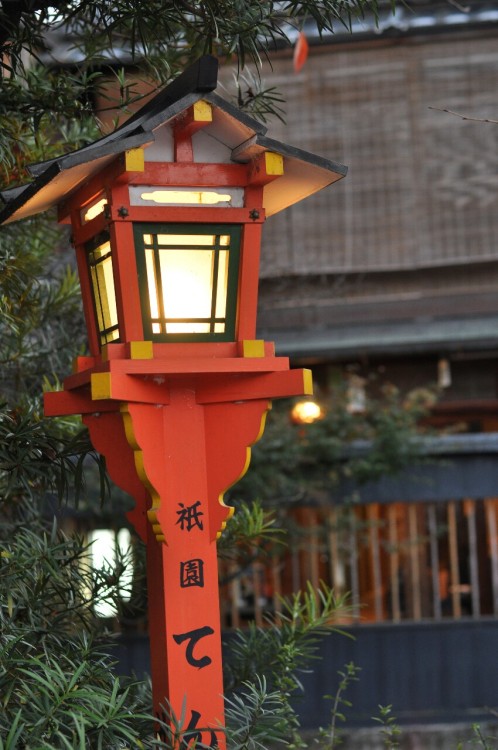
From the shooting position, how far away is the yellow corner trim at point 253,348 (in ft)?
10.3

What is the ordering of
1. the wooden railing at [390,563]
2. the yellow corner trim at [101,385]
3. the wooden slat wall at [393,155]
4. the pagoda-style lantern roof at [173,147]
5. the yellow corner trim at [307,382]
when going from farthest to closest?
the wooden slat wall at [393,155] < the wooden railing at [390,563] < the yellow corner trim at [307,382] < the pagoda-style lantern roof at [173,147] < the yellow corner trim at [101,385]

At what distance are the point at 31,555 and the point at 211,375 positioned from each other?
109cm

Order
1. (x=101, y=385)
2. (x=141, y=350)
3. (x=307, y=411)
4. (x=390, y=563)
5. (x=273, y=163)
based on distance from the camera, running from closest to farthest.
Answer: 1. (x=101, y=385)
2. (x=141, y=350)
3. (x=273, y=163)
4. (x=307, y=411)
5. (x=390, y=563)

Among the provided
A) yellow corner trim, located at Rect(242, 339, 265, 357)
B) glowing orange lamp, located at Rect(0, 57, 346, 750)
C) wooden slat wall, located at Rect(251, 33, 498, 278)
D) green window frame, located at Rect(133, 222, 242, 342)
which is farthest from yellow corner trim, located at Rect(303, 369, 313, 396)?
wooden slat wall, located at Rect(251, 33, 498, 278)

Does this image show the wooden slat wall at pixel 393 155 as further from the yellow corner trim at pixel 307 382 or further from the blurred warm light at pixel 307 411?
the yellow corner trim at pixel 307 382

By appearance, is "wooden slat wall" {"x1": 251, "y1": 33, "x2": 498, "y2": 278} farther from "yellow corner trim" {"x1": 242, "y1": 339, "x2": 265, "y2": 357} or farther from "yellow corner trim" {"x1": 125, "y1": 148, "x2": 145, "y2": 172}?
"yellow corner trim" {"x1": 125, "y1": 148, "x2": 145, "y2": 172}

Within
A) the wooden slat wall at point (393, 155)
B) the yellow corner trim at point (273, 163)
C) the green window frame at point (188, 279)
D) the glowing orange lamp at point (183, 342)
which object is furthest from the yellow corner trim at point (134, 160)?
the wooden slat wall at point (393, 155)

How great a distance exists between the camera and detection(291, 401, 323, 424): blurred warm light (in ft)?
28.3

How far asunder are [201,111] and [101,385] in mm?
881

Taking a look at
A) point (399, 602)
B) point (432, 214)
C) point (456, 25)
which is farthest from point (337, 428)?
point (456, 25)

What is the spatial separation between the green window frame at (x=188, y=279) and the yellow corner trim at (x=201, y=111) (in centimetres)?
32

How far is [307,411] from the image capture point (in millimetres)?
8617

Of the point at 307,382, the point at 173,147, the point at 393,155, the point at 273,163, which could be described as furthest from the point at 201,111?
the point at 393,155

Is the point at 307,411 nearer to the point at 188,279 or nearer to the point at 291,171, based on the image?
the point at 291,171
